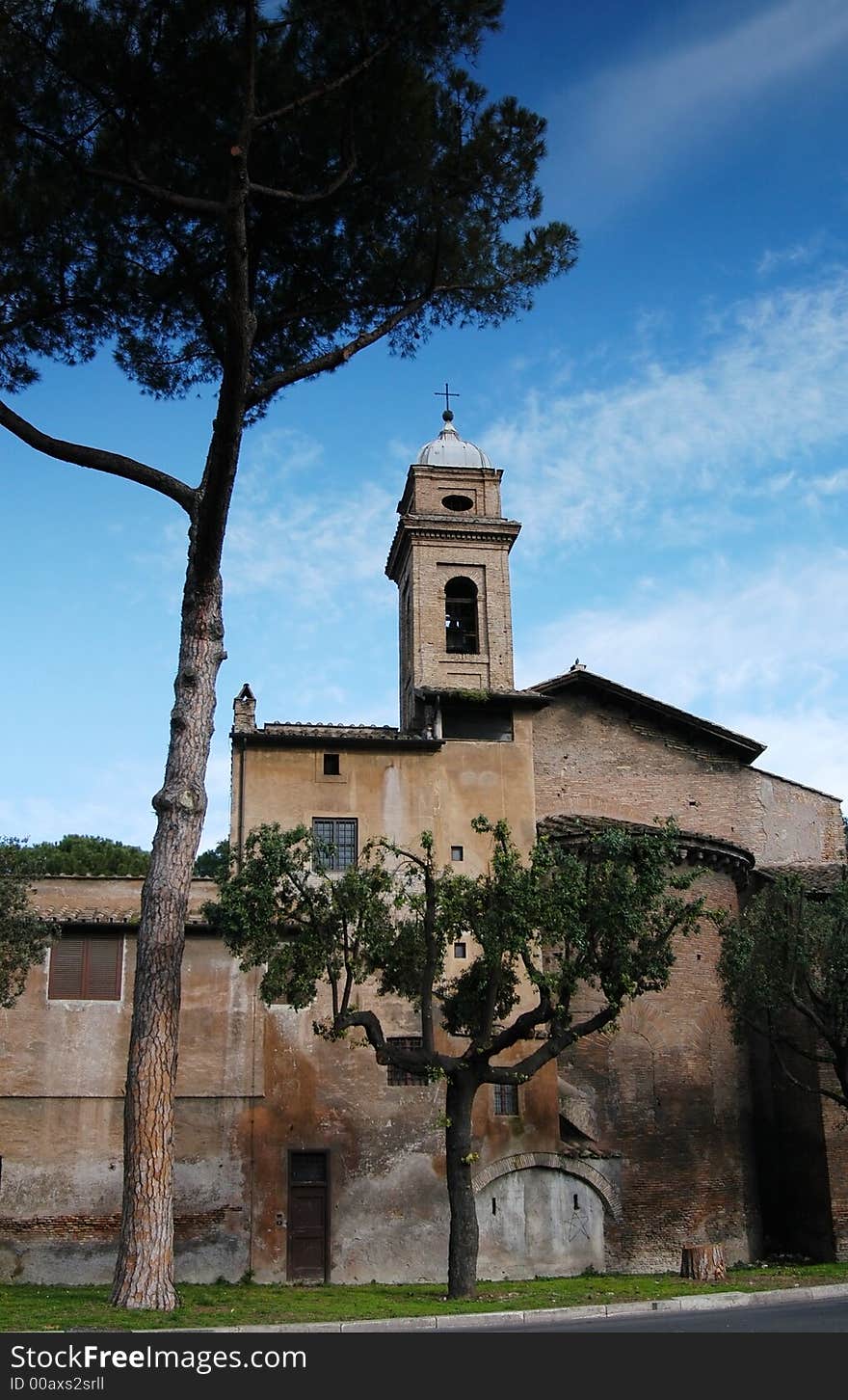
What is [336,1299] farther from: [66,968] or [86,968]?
[66,968]

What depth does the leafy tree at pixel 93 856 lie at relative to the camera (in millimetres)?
43938

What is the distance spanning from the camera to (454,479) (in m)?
30.4

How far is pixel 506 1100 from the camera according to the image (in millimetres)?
23734

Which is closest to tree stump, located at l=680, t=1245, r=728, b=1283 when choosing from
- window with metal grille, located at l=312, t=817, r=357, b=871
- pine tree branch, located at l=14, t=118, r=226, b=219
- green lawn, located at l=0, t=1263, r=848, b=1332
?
green lawn, located at l=0, t=1263, r=848, b=1332

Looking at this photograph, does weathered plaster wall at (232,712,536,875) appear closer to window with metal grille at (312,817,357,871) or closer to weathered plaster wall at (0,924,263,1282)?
window with metal grille at (312,817,357,871)

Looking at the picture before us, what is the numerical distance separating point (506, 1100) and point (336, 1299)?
24.0 feet

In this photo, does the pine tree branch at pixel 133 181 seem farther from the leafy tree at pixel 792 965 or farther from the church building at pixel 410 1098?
the leafy tree at pixel 792 965

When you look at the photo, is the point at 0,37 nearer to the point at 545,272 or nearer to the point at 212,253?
the point at 212,253

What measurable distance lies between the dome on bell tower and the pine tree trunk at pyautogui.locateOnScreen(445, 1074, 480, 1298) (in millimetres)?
15983

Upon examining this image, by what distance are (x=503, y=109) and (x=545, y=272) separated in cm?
209

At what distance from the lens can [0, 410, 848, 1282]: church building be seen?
22203 millimetres

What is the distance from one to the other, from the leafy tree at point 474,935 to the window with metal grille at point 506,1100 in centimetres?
502

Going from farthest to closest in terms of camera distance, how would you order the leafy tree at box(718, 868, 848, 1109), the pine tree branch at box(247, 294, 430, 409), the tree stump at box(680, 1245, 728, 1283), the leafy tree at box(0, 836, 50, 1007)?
the leafy tree at box(718, 868, 848, 1109)
the leafy tree at box(0, 836, 50, 1007)
the tree stump at box(680, 1245, 728, 1283)
the pine tree branch at box(247, 294, 430, 409)

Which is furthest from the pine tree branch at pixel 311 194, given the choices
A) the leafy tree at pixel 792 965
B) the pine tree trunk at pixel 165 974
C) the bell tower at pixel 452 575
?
the leafy tree at pixel 792 965
